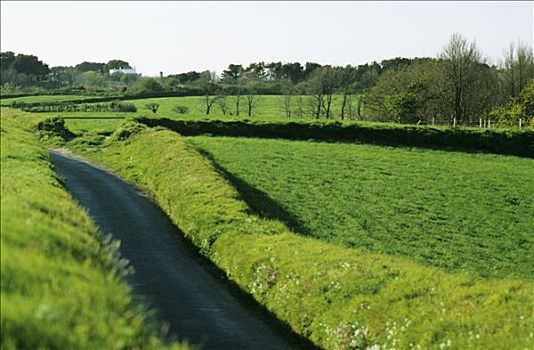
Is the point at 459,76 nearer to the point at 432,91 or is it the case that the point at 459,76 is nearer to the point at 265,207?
the point at 432,91

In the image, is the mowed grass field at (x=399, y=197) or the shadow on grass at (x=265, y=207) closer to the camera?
the mowed grass field at (x=399, y=197)

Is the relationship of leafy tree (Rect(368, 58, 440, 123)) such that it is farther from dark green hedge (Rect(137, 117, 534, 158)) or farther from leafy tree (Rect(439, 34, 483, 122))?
dark green hedge (Rect(137, 117, 534, 158))

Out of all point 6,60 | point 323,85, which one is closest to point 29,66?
point 6,60

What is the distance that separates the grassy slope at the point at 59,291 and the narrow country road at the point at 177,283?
193 inches

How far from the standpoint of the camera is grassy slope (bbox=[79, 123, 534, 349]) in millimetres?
12992

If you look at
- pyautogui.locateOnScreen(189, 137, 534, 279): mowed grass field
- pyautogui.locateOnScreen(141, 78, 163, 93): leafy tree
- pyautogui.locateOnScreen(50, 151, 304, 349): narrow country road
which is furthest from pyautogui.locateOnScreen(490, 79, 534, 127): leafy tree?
pyautogui.locateOnScreen(141, 78, 163, 93): leafy tree

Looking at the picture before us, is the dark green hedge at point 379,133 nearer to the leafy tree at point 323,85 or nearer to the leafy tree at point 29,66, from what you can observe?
the leafy tree at point 323,85

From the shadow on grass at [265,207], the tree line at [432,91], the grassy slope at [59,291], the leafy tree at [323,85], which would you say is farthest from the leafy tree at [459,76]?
the grassy slope at [59,291]

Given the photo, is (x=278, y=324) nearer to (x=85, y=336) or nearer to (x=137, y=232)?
(x=137, y=232)

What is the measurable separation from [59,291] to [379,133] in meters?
48.4

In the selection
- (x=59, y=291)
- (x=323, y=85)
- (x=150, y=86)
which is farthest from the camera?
(x=150, y=86)

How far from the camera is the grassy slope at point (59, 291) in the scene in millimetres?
5816

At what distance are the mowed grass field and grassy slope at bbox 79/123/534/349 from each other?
539cm

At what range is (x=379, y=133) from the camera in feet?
175
